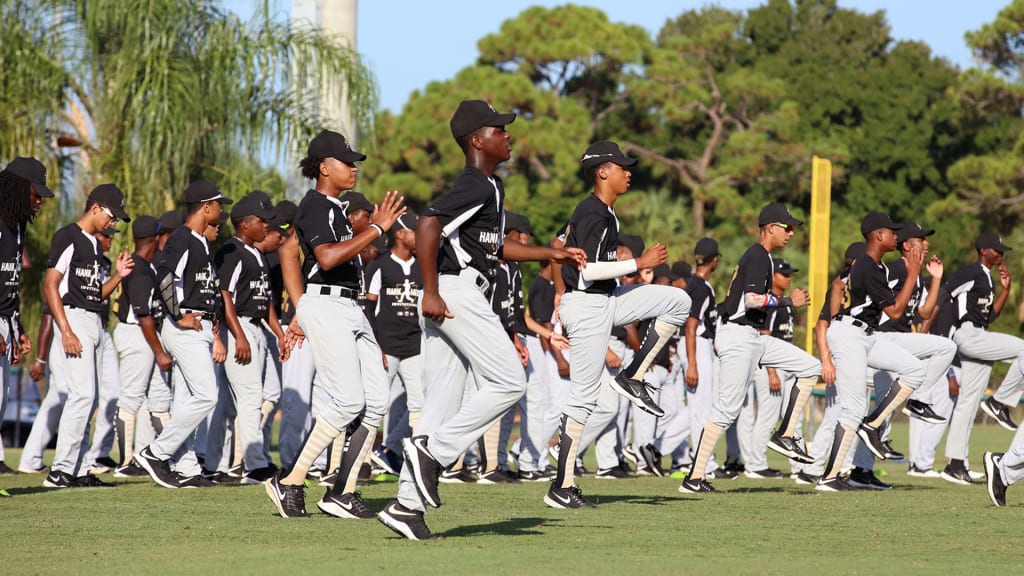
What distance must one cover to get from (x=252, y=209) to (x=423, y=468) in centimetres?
583

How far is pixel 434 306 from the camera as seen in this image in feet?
26.7

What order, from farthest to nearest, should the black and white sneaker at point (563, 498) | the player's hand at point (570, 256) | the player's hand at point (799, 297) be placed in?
the player's hand at point (799, 297) < the black and white sneaker at point (563, 498) < the player's hand at point (570, 256)

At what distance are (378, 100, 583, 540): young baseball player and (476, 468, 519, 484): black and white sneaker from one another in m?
5.38

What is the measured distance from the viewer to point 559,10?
44.4 metres

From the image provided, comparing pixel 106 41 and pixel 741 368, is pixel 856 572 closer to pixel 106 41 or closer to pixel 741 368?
pixel 741 368

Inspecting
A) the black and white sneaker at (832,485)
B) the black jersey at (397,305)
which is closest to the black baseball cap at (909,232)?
the black and white sneaker at (832,485)

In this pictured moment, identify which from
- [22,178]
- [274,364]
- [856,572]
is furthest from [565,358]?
[856,572]

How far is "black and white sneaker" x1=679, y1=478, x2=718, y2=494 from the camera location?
12391 millimetres

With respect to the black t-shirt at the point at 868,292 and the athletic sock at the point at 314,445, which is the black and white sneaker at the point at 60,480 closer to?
the athletic sock at the point at 314,445

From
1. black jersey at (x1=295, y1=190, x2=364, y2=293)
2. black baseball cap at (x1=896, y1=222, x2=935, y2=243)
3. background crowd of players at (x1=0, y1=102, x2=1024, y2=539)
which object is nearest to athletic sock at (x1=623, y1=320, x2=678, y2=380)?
background crowd of players at (x1=0, y1=102, x2=1024, y2=539)

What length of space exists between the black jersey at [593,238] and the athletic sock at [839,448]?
3.33 meters

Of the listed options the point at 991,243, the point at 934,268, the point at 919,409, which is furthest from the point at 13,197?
the point at 991,243

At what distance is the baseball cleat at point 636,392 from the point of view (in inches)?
420

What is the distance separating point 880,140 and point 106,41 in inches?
1144
